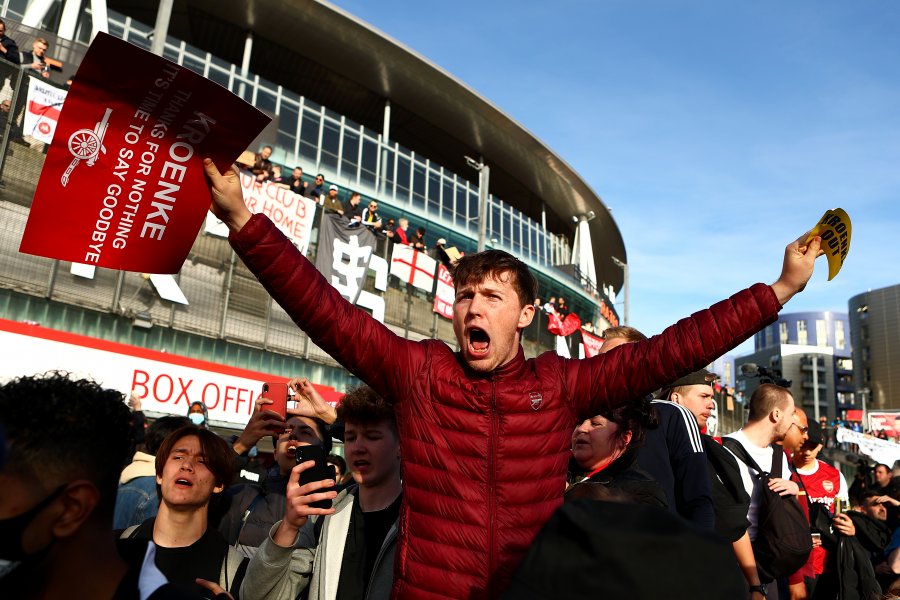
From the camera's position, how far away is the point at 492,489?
2156 millimetres

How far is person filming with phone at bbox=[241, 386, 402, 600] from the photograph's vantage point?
2.38m

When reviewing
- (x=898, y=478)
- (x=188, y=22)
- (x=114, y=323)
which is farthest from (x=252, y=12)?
(x=898, y=478)

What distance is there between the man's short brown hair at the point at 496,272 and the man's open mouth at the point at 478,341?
0.18m

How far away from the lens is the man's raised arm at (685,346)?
2.29m

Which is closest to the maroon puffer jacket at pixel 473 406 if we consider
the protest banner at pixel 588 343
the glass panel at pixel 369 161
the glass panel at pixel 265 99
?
the glass panel at pixel 265 99

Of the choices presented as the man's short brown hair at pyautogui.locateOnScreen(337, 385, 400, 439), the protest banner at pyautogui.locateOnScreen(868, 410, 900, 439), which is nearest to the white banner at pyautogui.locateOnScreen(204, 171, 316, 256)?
the man's short brown hair at pyautogui.locateOnScreen(337, 385, 400, 439)

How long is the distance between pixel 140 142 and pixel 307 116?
21.7 m

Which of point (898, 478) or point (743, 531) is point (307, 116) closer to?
point (898, 478)

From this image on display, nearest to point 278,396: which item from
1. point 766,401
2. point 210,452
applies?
point 210,452

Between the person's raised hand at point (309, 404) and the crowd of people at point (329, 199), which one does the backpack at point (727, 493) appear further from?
the crowd of people at point (329, 199)

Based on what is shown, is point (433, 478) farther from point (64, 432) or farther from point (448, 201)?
point (448, 201)

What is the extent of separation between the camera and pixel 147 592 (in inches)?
62.4

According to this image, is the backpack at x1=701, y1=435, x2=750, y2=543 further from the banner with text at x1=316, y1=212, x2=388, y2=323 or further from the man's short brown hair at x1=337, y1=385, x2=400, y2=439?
the banner with text at x1=316, y1=212, x2=388, y2=323

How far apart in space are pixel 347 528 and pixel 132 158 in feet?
5.57
